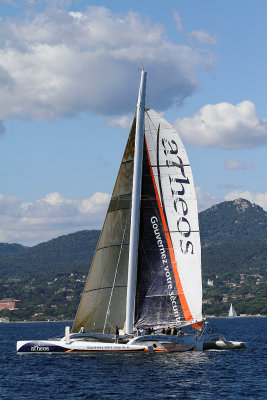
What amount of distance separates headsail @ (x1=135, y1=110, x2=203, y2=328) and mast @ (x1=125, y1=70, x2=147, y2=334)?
58 centimetres

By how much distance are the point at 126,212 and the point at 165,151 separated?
4.52 meters

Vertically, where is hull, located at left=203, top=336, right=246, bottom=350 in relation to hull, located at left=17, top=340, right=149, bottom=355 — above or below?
above

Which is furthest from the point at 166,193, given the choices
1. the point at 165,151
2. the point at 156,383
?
the point at 156,383

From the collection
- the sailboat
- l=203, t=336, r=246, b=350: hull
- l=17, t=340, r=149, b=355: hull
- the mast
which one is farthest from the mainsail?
l=203, t=336, r=246, b=350: hull

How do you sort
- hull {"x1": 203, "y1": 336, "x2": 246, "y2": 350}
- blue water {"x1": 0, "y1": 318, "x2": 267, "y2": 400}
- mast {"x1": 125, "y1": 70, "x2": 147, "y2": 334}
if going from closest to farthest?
blue water {"x1": 0, "y1": 318, "x2": 267, "y2": 400} → mast {"x1": 125, "y1": 70, "x2": 147, "y2": 334} → hull {"x1": 203, "y1": 336, "x2": 246, "y2": 350}

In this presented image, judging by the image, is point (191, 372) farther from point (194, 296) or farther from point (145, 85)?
point (145, 85)

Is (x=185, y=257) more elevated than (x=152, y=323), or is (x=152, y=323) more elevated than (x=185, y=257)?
(x=185, y=257)

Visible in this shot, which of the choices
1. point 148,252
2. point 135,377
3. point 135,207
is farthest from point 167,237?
point 135,377

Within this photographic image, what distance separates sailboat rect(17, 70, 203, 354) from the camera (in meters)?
46.2

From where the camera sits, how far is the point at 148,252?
46.8 metres

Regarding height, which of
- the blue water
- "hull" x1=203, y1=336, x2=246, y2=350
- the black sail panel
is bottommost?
the blue water

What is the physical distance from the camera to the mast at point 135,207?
45.7 meters

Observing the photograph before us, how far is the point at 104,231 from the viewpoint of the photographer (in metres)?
48.0

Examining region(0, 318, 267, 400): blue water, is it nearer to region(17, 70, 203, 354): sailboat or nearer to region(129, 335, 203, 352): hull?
region(129, 335, 203, 352): hull
